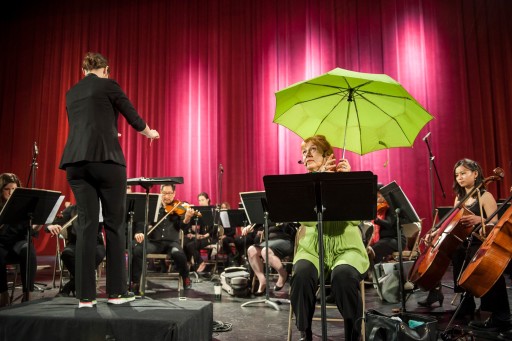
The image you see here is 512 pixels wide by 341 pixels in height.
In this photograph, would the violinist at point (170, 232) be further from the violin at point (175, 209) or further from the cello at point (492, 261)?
the cello at point (492, 261)

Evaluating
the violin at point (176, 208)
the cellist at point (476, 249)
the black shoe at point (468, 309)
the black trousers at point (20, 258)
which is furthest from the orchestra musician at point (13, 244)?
the black shoe at point (468, 309)

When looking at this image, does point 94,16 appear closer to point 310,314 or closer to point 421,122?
point 421,122

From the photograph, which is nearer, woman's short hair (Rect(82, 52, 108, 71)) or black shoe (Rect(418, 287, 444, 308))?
woman's short hair (Rect(82, 52, 108, 71))

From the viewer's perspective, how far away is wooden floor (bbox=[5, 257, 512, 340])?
3547mm

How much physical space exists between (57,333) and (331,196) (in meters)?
1.77

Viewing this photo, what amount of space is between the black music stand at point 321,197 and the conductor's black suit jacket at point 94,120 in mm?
1082

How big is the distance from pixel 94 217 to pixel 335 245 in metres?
1.57

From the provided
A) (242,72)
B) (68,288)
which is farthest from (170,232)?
(242,72)

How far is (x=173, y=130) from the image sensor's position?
10.3 meters

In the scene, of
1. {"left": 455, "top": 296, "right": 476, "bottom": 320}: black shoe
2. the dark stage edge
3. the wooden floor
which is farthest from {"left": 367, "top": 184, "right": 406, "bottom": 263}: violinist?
the dark stage edge

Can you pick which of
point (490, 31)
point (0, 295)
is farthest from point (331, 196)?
point (490, 31)

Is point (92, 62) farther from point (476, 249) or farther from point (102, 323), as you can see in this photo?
point (476, 249)

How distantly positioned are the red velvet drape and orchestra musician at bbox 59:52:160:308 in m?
6.31

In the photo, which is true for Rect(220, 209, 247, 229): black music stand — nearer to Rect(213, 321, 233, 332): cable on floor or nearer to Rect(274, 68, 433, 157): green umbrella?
Rect(274, 68, 433, 157): green umbrella
